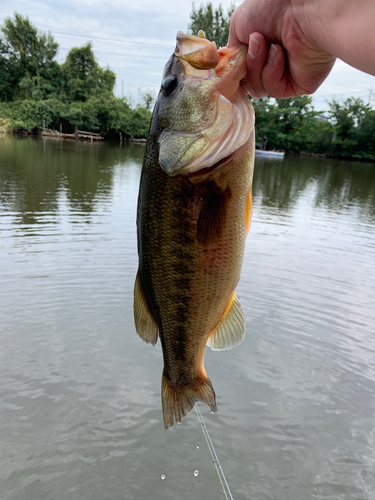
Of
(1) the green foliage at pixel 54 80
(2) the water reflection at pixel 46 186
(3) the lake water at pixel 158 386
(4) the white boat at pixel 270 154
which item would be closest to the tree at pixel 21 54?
(1) the green foliage at pixel 54 80

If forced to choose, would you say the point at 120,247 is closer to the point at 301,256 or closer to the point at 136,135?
the point at 301,256

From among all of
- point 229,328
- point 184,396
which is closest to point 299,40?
point 229,328

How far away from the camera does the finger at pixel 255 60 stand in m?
1.61

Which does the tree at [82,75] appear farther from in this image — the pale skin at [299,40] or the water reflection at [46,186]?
the pale skin at [299,40]

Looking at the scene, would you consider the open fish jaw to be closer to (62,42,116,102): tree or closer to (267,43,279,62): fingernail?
(267,43,279,62): fingernail

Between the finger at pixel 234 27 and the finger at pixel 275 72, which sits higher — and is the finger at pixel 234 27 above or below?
above

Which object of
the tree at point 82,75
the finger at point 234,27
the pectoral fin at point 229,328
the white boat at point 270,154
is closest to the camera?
the finger at point 234,27

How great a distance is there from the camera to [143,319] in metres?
1.95

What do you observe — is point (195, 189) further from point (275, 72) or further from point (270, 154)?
point (270, 154)

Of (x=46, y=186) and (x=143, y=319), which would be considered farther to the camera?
(x=46, y=186)

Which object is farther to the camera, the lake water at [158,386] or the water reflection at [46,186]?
the water reflection at [46,186]

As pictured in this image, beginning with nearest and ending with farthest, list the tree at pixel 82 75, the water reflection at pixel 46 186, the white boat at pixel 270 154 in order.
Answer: the water reflection at pixel 46 186, the white boat at pixel 270 154, the tree at pixel 82 75

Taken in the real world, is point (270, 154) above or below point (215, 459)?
above

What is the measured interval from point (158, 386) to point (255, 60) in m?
3.79
